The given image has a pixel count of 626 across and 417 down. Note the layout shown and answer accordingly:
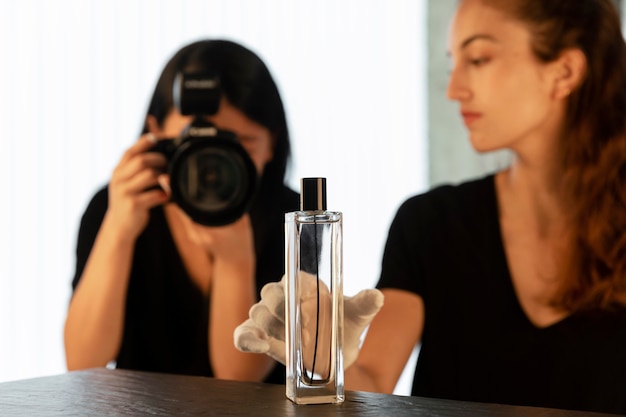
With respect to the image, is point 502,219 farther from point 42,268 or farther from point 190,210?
point 42,268

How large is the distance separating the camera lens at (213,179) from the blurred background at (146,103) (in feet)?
0.45

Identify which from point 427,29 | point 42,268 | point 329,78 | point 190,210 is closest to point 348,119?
point 329,78

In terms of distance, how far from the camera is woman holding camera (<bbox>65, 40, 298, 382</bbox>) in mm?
1438

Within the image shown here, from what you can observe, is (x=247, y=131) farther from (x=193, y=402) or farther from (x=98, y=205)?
(x=193, y=402)

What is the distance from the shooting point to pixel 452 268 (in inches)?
53.1

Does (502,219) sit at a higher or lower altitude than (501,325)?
higher

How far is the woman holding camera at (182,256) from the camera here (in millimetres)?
1438

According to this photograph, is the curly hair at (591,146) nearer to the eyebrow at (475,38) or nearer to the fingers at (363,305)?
the eyebrow at (475,38)

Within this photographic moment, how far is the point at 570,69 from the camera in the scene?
1287 mm

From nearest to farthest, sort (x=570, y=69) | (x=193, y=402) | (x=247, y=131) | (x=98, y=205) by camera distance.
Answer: (x=193, y=402) → (x=570, y=69) → (x=247, y=131) → (x=98, y=205)

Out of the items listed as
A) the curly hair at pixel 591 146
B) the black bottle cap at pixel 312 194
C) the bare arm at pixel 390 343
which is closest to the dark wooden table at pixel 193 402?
the black bottle cap at pixel 312 194

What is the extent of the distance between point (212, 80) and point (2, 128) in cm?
51

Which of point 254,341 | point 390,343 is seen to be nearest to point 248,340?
point 254,341

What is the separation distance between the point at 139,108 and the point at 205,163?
320mm
